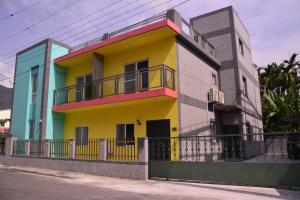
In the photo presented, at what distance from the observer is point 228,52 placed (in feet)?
57.8

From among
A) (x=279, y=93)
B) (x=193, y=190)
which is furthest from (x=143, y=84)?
(x=279, y=93)

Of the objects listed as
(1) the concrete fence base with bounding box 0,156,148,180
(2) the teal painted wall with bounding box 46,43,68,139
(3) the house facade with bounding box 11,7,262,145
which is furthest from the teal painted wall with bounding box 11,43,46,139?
(1) the concrete fence base with bounding box 0,156,148,180

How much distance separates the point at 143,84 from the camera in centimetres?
1404

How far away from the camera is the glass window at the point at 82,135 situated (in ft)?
53.5

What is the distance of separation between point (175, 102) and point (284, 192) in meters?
5.94

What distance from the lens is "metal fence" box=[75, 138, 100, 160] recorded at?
→ 45.4 feet

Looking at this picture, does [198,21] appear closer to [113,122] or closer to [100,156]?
[113,122]

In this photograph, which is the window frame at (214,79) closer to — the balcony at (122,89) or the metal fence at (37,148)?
the balcony at (122,89)

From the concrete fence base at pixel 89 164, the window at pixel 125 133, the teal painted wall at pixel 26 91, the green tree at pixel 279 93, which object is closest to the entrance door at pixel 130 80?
the window at pixel 125 133

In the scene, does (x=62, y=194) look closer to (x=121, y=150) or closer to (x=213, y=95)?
(x=121, y=150)

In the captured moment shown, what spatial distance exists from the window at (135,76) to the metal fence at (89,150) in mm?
3281

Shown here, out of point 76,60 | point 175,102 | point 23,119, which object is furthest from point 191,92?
→ point 23,119

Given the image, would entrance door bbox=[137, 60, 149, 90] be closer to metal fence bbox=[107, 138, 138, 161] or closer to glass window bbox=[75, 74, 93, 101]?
metal fence bbox=[107, 138, 138, 161]

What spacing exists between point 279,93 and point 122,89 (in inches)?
805
